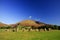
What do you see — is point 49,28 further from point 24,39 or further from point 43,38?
point 24,39

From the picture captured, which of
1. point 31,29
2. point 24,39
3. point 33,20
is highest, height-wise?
point 33,20

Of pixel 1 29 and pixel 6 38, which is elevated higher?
pixel 1 29

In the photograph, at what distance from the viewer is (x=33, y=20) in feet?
31.0

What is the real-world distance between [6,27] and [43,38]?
3.76 metres

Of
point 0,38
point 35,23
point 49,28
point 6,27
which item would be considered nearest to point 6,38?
point 0,38

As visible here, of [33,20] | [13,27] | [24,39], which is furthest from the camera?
[13,27]

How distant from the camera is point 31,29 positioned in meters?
10.4

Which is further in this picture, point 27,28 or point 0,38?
point 27,28

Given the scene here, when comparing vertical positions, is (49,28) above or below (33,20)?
below

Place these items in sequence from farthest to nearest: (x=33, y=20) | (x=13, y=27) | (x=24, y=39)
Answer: (x=13, y=27)
(x=33, y=20)
(x=24, y=39)

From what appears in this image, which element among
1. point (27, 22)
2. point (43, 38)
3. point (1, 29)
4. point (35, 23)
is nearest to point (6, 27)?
point (1, 29)

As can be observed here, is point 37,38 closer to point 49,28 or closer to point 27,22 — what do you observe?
point 27,22

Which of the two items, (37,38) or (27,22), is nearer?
(37,38)

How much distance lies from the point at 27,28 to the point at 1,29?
2.31 metres
